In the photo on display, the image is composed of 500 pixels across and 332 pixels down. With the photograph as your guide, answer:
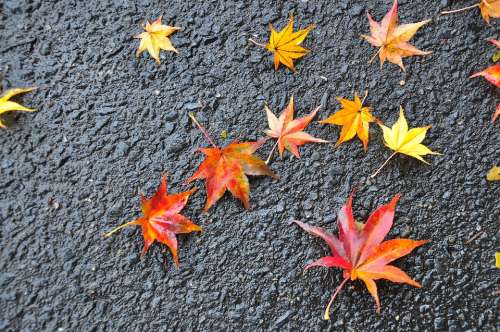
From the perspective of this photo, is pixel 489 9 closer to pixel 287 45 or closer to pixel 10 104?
pixel 287 45

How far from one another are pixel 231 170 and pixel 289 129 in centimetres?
26

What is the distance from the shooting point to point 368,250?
1.55 metres

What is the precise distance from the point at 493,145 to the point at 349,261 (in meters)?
0.66

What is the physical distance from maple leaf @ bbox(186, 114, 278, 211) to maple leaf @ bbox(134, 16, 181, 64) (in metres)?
0.49

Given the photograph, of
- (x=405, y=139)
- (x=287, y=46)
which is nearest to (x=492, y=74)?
(x=405, y=139)

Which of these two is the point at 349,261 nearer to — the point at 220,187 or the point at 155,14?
the point at 220,187

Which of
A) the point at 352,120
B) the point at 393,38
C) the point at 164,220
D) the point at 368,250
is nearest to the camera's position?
the point at 368,250

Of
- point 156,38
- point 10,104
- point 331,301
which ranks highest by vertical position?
point 156,38

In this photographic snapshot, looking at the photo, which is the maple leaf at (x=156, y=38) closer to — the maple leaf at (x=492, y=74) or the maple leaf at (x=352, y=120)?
the maple leaf at (x=352, y=120)

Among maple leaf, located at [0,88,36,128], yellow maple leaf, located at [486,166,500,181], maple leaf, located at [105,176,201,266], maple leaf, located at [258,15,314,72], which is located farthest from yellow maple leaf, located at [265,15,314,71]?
maple leaf, located at [0,88,36,128]

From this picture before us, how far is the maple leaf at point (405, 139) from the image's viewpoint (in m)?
1.73

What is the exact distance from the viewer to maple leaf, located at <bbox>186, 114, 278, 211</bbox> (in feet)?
5.60

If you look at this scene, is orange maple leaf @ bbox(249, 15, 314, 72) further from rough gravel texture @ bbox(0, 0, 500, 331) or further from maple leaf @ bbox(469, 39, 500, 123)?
maple leaf @ bbox(469, 39, 500, 123)

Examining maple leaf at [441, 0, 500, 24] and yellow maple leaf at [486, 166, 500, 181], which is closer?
yellow maple leaf at [486, 166, 500, 181]
